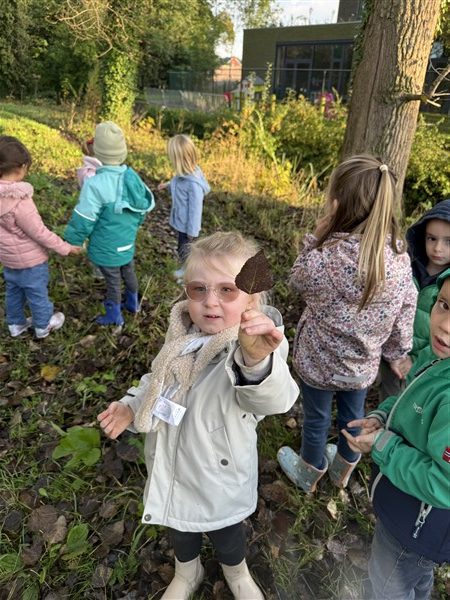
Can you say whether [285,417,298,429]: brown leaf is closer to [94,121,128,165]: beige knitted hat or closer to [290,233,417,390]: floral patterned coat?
[290,233,417,390]: floral patterned coat

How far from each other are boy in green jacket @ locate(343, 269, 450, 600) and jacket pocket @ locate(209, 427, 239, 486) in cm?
45

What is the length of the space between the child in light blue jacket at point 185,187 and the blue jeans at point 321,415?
2.54 metres

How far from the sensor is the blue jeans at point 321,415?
2.23 meters

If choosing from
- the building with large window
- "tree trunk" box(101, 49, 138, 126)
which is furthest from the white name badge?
the building with large window

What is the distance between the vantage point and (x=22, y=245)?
3256 mm

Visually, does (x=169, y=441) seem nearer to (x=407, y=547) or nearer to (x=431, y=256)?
(x=407, y=547)

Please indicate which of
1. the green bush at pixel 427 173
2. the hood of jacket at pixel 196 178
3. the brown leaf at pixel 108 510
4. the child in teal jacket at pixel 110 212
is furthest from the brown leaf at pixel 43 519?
the green bush at pixel 427 173

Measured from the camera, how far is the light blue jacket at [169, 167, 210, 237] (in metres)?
4.64

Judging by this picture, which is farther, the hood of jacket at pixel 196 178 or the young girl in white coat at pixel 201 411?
the hood of jacket at pixel 196 178

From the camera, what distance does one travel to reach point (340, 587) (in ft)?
6.60

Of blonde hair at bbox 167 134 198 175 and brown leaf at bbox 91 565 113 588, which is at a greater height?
A: blonde hair at bbox 167 134 198 175

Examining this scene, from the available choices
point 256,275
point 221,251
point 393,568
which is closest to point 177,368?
point 221,251

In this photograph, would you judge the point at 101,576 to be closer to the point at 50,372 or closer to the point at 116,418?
the point at 116,418

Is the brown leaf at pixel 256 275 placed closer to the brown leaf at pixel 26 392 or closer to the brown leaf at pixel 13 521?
the brown leaf at pixel 13 521
